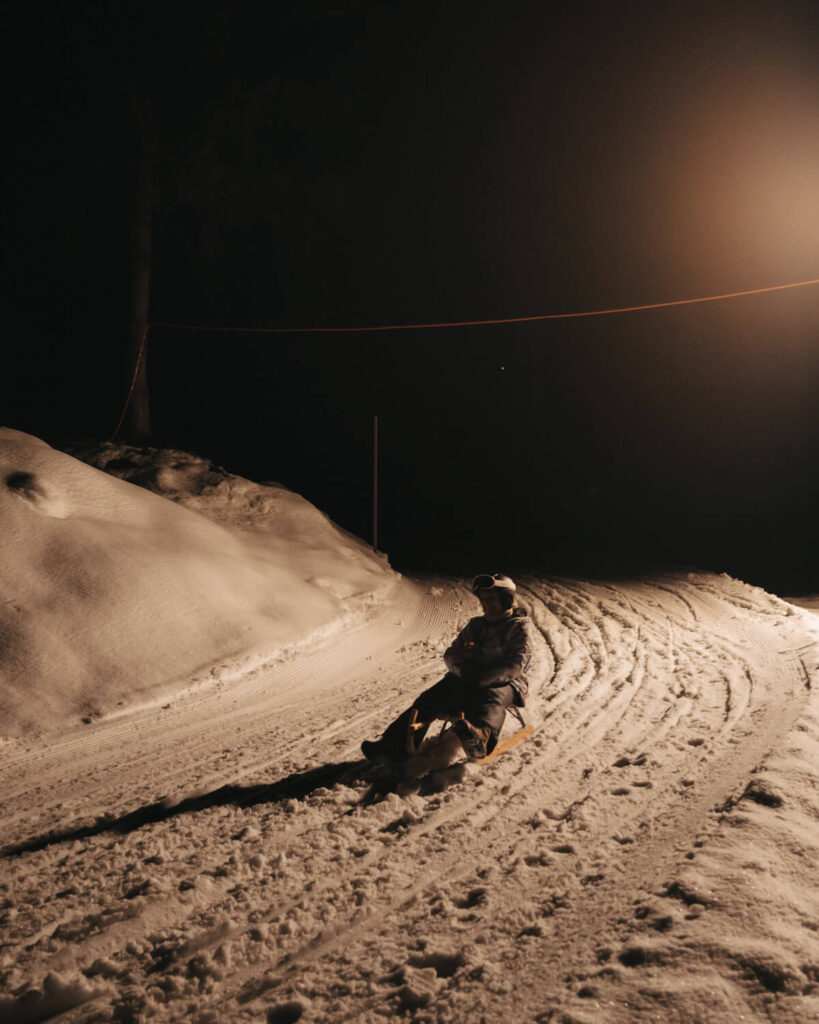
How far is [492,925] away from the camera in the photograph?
2875 millimetres

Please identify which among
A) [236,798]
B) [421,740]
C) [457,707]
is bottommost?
[236,798]

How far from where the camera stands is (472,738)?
14.0ft

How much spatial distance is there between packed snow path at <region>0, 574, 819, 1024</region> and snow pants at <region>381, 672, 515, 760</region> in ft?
0.93

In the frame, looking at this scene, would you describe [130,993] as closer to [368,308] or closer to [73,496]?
[73,496]

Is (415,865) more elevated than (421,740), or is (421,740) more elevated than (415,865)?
(421,740)

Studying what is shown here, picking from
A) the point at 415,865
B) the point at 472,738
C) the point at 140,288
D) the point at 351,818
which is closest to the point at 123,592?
the point at 351,818

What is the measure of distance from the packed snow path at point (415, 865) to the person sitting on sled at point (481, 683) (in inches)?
10.4

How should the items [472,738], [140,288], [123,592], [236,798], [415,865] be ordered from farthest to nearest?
[140,288] < [123,592] < [472,738] < [236,798] < [415,865]

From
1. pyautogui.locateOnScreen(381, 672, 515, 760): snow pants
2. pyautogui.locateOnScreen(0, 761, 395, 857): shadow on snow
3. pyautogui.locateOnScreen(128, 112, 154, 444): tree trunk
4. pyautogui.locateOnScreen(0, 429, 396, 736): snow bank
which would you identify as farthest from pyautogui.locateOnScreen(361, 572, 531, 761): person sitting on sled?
pyautogui.locateOnScreen(128, 112, 154, 444): tree trunk

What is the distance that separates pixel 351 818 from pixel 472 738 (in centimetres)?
91

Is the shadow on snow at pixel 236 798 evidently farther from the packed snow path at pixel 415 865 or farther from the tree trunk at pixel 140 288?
the tree trunk at pixel 140 288

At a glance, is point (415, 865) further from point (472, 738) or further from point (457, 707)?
point (457, 707)

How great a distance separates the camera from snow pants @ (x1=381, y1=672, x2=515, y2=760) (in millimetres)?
4344

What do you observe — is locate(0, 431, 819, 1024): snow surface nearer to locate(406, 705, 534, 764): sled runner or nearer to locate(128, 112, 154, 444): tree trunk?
locate(406, 705, 534, 764): sled runner
